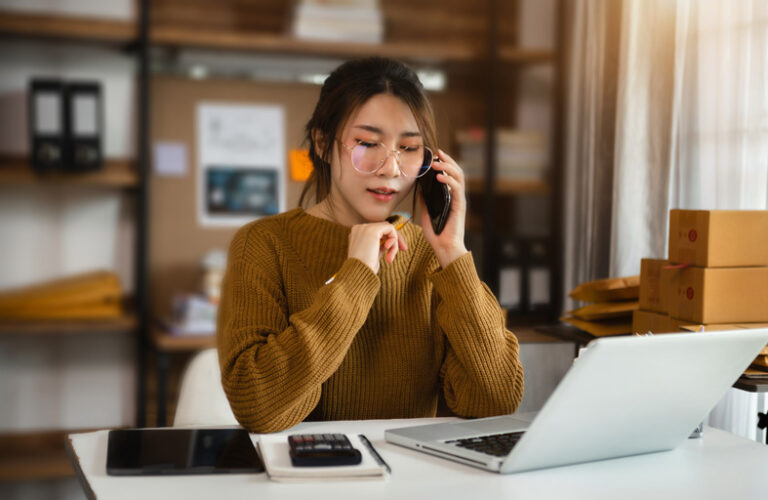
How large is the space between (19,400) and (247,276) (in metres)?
2.02

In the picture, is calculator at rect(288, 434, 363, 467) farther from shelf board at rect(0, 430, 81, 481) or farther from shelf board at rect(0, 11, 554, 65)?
shelf board at rect(0, 11, 554, 65)

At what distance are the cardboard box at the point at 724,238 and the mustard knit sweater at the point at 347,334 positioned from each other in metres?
0.39

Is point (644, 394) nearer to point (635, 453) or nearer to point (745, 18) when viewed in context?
point (635, 453)

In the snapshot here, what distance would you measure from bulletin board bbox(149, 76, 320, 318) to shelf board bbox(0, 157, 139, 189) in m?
0.17

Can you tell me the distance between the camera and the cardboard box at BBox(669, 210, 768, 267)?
4.99ft

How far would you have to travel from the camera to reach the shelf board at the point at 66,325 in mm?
2764

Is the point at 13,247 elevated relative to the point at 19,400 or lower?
elevated

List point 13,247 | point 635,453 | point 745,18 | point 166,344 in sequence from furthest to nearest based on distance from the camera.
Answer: point 13,247, point 166,344, point 745,18, point 635,453

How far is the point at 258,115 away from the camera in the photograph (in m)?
3.20

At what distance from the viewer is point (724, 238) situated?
1527 mm

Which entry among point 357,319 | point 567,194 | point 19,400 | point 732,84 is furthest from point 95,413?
point 732,84

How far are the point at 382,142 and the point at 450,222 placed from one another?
0.18m

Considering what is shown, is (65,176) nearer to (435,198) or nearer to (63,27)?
(63,27)

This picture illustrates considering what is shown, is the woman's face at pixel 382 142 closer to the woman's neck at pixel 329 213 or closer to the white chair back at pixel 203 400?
the woman's neck at pixel 329 213
